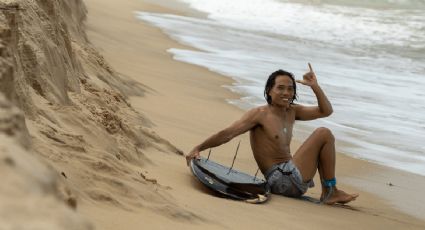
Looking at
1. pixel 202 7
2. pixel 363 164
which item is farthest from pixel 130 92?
pixel 202 7

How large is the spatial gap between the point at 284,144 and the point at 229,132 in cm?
45

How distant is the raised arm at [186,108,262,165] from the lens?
5601 millimetres

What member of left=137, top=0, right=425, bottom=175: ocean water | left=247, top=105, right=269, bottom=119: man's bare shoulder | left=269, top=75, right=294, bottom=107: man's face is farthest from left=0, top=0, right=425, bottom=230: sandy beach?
left=137, top=0, right=425, bottom=175: ocean water

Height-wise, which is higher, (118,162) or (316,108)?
(316,108)

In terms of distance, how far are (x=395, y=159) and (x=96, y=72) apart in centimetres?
312

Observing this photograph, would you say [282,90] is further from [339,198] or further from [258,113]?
[339,198]

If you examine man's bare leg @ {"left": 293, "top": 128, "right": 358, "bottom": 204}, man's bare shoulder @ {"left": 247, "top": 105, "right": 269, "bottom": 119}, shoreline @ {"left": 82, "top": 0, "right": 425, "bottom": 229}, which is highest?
man's bare shoulder @ {"left": 247, "top": 105, "right": 269, "bottom": 119}

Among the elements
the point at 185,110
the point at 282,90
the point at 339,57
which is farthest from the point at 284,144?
the point at 339,57

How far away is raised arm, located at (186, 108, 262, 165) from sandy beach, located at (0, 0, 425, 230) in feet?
0.72

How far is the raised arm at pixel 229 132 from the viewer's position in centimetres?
560

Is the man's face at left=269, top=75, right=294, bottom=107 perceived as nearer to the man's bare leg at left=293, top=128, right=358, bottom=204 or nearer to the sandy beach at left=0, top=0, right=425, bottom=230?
the man's bare leg at left=293, top=128, right=358, bottom=204

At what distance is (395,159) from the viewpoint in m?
7.59

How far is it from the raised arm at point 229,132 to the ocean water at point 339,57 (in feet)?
7.01

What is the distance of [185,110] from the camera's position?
8664 mm
